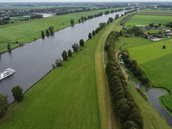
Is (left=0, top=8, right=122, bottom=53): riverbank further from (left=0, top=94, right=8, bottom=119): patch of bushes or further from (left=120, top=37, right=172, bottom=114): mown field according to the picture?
(left=0, top=94, right=8, bottom=119): patch of bushes

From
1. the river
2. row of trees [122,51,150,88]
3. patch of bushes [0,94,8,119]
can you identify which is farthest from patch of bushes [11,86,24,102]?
row of trees [122,51,150,88]

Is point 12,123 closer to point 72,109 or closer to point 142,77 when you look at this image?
point 72,109

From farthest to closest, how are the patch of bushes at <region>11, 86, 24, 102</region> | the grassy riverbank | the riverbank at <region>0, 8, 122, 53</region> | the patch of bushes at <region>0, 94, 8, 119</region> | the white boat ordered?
the riverbank at <region>0, 8, 122, 53</region>, the white boat, the grassy riverbank, the patch of bushes at <region>11, 86, 24, 102</region>, the patch of bushes at <region>0, 94, 8, 119</region>

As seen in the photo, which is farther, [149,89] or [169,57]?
[169,57]

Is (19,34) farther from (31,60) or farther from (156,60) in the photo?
(156,60)

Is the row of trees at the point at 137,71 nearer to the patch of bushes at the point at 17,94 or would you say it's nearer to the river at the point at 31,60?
the river at the point at 31,60

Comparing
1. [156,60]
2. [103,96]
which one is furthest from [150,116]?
[156,60]

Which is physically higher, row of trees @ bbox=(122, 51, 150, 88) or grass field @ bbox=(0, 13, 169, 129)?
row of trees @ bbox=(122, 51, 150, 88)

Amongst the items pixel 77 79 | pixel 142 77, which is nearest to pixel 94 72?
pixel 77 79
